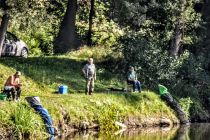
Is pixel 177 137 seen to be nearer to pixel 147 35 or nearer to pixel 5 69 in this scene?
pixel 5 69

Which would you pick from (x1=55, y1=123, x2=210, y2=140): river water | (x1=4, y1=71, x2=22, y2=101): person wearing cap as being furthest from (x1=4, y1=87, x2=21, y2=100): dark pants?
(x1=55, y1=123, x2=210, y2=140): river water

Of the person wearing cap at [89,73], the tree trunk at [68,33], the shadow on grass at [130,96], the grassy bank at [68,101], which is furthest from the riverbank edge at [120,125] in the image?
the tree trunk at [68,33]

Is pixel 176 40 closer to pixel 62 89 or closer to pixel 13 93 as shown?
pixel 62 89

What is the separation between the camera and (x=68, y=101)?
93.7 feet

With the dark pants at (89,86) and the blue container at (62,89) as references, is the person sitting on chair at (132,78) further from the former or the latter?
the blue container at (62,89)

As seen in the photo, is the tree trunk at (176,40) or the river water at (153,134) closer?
the river water at (153,134)

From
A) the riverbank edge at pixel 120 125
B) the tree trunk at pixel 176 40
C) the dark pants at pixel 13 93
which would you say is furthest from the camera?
the tree trunk at pixel 176 40

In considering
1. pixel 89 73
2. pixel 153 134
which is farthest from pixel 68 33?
pixel 153 134

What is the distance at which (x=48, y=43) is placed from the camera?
148 feet

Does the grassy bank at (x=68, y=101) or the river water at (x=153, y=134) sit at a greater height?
the grassy bank at (x=68, y=101)

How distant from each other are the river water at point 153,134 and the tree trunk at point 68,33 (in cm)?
1210

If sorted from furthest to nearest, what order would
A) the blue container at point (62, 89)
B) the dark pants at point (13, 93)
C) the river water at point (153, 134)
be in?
the blue container at point (62, 89) < the river water at point (153, 134) < the dark pants at point (13, 93)

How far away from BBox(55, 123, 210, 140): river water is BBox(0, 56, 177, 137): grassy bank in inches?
40.2

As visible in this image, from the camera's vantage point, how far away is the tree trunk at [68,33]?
1716 inches
